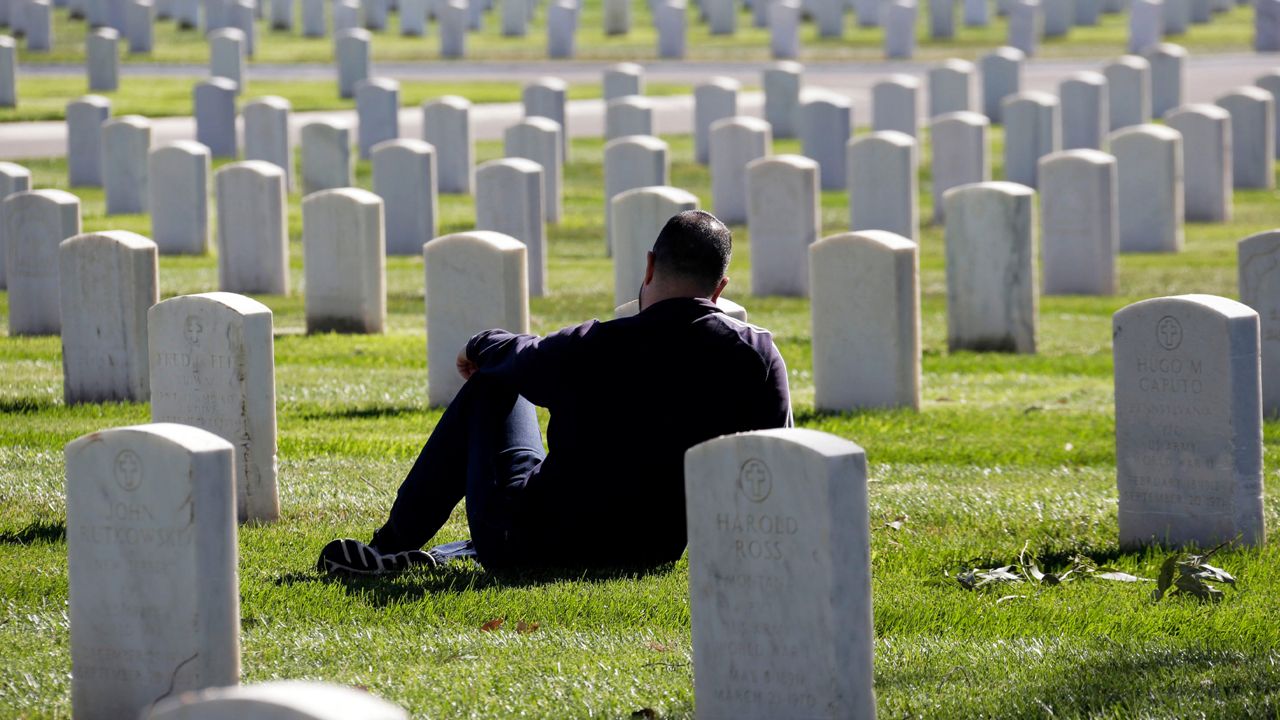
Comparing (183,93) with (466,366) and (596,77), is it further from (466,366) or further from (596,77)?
(466,366)

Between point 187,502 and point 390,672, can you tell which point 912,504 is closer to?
point 390,672

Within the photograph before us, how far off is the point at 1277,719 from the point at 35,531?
4488 mm

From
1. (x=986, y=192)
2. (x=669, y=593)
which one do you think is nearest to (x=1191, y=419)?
(x=669, y=593)

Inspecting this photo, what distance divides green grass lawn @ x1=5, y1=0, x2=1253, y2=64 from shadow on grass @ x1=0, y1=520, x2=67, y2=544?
27198 mm

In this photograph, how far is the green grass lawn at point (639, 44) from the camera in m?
35.9

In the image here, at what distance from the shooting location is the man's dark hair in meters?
5.88

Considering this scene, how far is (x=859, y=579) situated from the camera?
15.0 ft

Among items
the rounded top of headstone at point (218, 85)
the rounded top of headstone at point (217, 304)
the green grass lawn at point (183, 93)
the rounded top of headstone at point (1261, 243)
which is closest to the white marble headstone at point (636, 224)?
the rounded top of headstone at point (1261, 243)

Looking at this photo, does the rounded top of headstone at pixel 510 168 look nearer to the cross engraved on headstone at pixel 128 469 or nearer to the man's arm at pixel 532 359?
the man's arm at pixel 532 359

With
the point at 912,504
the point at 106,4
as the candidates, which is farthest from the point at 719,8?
the point at 912,504

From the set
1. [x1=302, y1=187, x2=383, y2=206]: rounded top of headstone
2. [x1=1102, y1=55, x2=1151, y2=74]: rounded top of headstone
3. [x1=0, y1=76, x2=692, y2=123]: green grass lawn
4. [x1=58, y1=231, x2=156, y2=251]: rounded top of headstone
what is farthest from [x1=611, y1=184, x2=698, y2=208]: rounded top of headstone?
[x1=0, y1=76, x2=692, y2=123]: green grass lawn

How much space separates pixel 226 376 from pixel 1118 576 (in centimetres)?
333

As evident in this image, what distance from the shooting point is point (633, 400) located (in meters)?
6.07

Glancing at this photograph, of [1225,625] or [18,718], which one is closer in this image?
[18,718]
